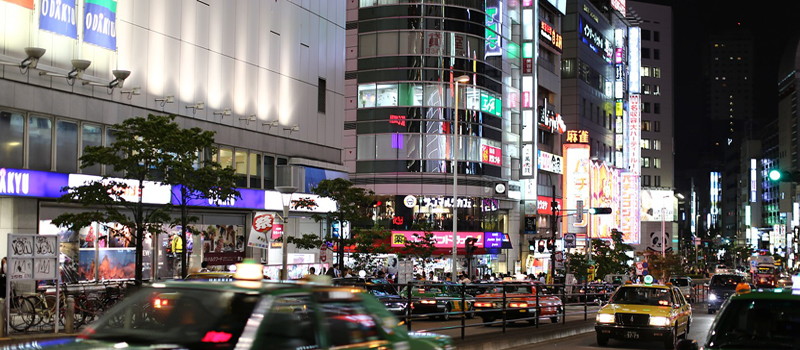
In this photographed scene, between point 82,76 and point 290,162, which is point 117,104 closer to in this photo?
point 82,76

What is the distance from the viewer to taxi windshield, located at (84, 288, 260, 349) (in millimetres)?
7402

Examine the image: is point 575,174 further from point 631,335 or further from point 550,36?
point 631,335

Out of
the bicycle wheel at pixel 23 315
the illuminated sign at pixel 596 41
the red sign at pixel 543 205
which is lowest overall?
the bicycle wheel at pixel 23 315

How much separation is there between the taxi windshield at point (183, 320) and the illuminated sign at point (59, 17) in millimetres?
24576

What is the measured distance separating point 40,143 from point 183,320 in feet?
83.1

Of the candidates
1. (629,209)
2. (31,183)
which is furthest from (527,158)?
(31,183)

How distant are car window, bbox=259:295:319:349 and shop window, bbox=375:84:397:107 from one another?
2340 inches

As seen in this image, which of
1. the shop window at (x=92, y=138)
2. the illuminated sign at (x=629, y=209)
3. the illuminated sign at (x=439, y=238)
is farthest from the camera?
the illuminated sign at (x=629, y=209)

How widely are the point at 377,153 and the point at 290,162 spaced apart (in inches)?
930

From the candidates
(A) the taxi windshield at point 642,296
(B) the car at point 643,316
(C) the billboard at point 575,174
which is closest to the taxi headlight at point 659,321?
(B) the car at point 643,316

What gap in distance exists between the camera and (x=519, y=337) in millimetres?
21781

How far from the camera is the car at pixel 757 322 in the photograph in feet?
32.8

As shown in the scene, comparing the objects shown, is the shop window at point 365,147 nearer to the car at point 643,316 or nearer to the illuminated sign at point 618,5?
the car at point 643,316

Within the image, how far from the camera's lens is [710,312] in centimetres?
4359
